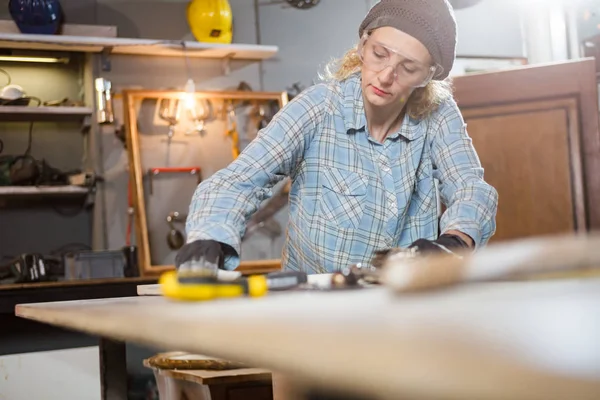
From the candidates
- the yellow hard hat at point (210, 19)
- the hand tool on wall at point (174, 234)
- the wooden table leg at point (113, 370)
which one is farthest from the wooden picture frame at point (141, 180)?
the wooden table leg at point (113, 370)

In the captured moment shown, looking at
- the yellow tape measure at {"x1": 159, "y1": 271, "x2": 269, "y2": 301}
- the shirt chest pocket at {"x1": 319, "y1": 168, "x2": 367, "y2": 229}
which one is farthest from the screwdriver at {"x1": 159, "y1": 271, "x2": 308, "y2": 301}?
the shirt chest pocket at {"x1": 319, "y1": 168, "x2": 367, "y2": 229}

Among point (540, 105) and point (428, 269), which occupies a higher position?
point (540, 105)

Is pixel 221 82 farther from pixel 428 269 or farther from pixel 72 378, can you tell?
pixel 428 269

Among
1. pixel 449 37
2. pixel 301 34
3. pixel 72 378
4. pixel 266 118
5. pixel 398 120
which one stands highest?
pixel 301 34

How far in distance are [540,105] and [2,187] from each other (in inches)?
110

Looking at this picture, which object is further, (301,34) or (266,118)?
(301,34)

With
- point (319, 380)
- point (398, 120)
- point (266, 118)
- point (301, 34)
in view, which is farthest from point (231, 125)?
point (319, 380)

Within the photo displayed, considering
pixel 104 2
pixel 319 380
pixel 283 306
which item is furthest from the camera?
pixel 104 2

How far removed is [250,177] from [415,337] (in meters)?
1.12

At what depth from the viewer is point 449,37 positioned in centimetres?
183

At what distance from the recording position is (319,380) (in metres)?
0.47

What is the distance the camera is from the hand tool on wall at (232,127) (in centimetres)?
466

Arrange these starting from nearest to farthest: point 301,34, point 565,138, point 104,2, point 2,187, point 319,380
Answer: point 319,380, point 565,138, point 2,187, point 104,2, point 301,34

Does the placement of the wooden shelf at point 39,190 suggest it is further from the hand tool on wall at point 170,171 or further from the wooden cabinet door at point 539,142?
the wooden cabinet door at point 539,142
